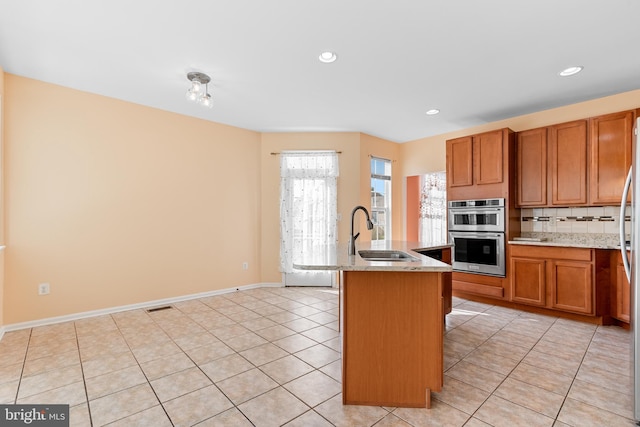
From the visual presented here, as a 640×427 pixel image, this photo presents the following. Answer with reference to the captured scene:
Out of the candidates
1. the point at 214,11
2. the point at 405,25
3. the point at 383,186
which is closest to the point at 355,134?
the point at 383,186

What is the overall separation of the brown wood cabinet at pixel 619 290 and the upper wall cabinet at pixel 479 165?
126 cm

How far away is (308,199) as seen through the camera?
4.96 m

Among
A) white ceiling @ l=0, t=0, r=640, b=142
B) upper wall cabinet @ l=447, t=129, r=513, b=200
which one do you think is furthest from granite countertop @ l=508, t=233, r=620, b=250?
white ceiling @ l=0, t=0, r=640, b=142

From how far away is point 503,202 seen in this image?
384cm

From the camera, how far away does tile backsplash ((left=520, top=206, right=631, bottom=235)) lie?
3.50 m

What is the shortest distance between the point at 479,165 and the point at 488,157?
148 millimetres

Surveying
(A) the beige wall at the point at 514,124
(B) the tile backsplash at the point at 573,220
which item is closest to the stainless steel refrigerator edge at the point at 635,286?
(B) the tile backsplash at the point at 573,220

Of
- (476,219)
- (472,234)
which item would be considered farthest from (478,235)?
(476,219)

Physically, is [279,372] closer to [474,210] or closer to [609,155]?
[474,210]

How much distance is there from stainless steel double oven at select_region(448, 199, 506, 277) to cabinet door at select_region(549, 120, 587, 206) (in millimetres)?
632

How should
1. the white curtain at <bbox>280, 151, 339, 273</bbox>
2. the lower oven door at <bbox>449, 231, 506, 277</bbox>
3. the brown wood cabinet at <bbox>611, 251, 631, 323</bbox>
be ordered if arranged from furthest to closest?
the white curtain at <bbox>280, 151, 339, 273</bbox>
the lower oven door at <bbox>449, 231, 506, 277</bbox>
the brown wood cabinet at <bbox>611, 251, 631, 323</bbox>

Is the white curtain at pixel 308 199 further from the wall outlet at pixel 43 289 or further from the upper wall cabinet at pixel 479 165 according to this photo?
the wall outlet at pixel 43 289

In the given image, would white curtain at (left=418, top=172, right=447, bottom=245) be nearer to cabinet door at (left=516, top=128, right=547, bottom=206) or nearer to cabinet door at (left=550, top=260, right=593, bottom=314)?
cabinet door at (left=516, top=128, right=547, bottom=206)

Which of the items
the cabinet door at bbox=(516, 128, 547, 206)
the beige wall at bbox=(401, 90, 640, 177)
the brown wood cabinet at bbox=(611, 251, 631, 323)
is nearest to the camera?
the brown wood cabinet at bbox=(611, 251, 631, 323)
